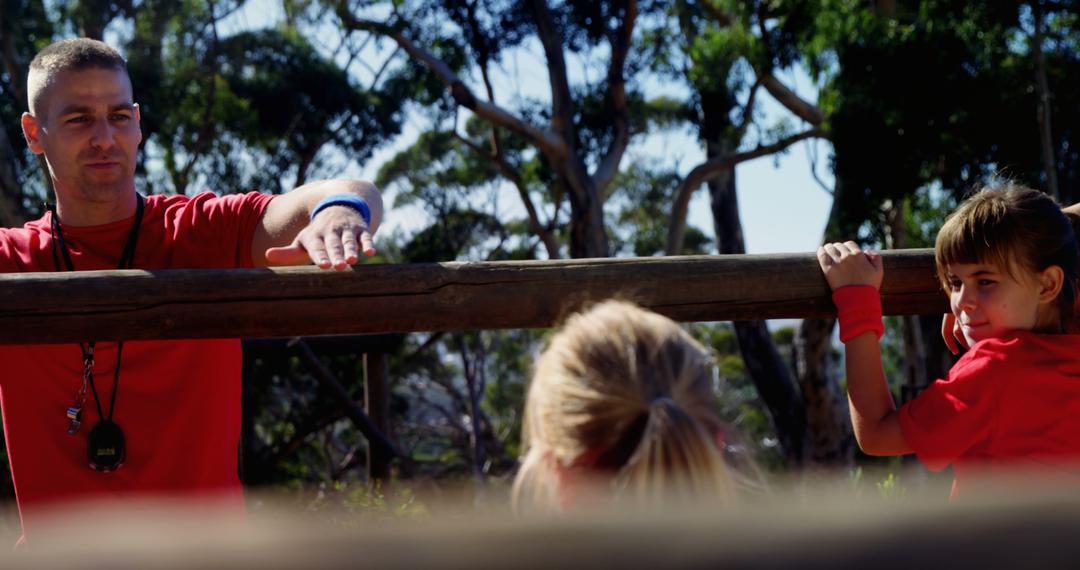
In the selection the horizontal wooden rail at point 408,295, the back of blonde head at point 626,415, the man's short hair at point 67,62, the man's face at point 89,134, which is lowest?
the back of blonde head at point 626,415

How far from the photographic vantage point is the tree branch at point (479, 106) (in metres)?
15.9

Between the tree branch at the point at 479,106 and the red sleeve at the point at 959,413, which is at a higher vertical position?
the tree branch at the point at 479,106

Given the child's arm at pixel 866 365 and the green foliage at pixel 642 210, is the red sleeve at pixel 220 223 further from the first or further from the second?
the green foliage at pixel 642 210

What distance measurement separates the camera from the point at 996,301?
2.21 meters

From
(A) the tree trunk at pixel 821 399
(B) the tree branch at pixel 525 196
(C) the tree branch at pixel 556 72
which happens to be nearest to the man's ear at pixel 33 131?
(A) the tree trunk at pixel 821 399

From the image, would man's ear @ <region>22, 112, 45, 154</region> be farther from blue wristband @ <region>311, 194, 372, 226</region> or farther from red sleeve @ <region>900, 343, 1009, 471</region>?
red sleeve @ <region>900, 343, 1009, 471</region>

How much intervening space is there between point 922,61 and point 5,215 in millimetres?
11108

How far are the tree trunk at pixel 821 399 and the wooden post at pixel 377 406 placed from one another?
8.27 m

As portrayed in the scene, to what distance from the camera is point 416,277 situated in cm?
223

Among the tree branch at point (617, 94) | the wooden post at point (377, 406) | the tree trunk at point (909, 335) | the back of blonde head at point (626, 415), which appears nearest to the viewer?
the back of blonde head at point (626, 415)

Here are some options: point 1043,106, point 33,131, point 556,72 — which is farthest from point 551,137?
point 33,131

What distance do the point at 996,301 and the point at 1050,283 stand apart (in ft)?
0.38

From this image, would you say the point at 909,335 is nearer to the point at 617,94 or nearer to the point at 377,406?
the point at 617,94

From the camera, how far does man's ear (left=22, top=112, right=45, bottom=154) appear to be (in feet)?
8.10
